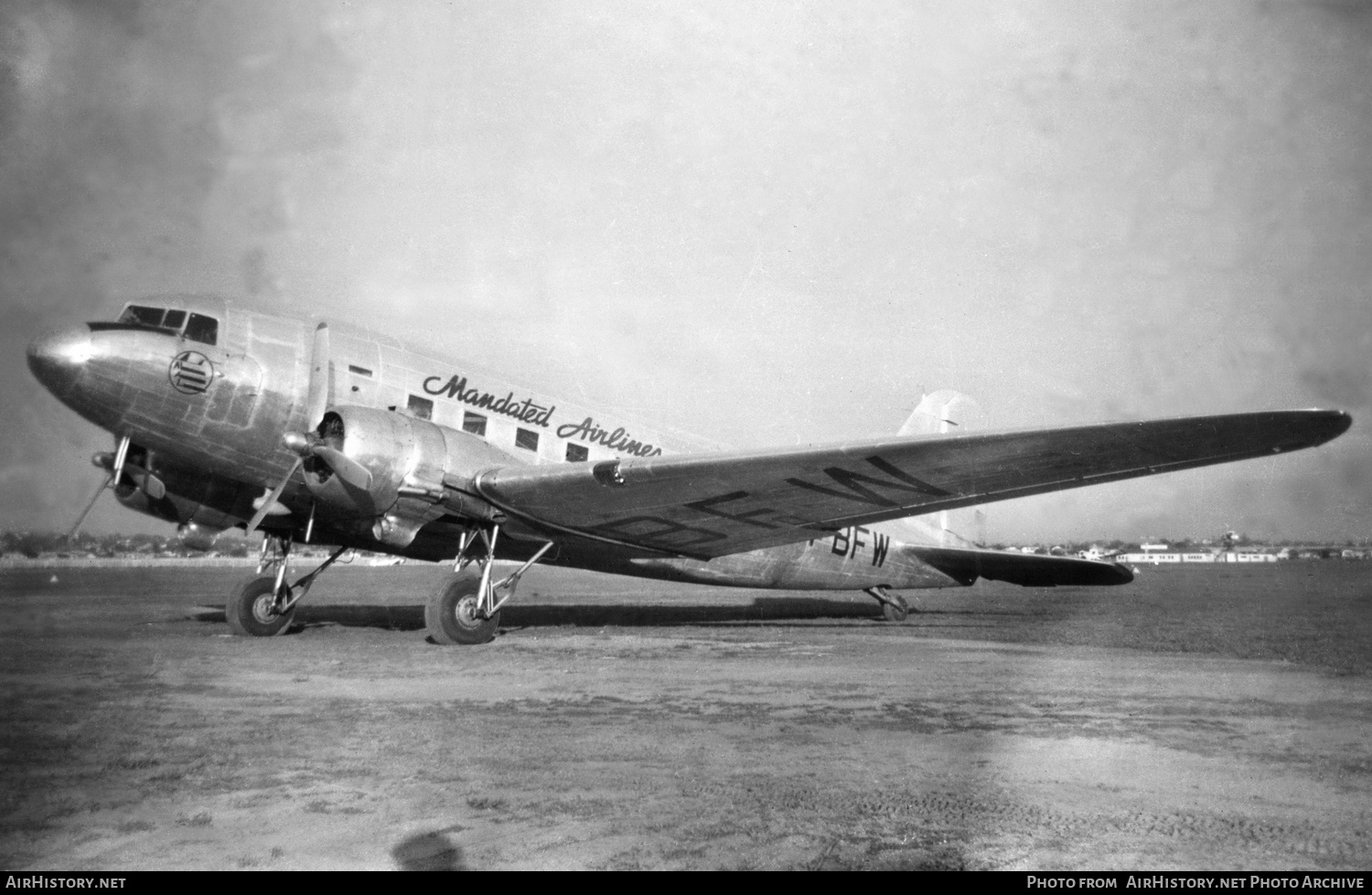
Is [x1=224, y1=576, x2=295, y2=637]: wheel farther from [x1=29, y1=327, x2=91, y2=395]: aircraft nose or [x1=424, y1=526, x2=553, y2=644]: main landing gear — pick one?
Answer: [x1=29, y1=327, x2=91, y2=395]: aircraft nose

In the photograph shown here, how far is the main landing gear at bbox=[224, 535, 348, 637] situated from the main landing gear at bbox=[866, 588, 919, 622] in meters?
8.48

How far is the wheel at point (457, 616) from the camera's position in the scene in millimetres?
10453

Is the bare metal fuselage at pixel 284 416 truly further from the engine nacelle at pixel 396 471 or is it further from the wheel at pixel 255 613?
the wheel at pixel 255 613

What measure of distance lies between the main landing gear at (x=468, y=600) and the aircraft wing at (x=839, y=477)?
2.22ft

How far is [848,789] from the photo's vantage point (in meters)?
4.39

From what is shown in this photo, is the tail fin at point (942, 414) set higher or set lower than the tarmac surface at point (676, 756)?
higher

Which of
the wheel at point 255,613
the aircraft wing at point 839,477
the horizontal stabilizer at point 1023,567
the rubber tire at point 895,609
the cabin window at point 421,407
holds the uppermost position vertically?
the cabin window at point 421,407

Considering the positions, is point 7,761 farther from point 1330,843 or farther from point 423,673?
point 1330,843

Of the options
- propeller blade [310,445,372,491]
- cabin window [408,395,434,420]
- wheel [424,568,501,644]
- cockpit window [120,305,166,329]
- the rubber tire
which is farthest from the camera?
the rubber tire

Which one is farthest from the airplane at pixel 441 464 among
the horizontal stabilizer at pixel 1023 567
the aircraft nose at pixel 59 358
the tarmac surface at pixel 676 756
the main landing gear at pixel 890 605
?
the main landing gear at pixel 890 605

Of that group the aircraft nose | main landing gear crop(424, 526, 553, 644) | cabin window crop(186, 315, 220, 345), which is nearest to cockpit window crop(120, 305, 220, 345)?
cabin window crop(186, 315, 220, 345)

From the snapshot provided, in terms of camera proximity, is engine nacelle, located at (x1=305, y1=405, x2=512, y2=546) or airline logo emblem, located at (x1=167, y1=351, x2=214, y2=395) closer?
engine nacelle, located at (x1=305, y1=405, x2=512, y2=546)

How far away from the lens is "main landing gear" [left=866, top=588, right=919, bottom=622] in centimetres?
1580

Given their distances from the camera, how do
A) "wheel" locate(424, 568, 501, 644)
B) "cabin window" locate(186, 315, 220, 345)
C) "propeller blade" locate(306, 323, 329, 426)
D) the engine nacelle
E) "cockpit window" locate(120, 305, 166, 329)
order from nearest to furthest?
the engine nacelle, "wheel" locate(424, 568, 501, 644), "cockpit window" locate(120, 305, 166, 329), "cabin window" locate(186, 315, 220, 345), "propeller blade" locate(306, 323, 329, 426)
